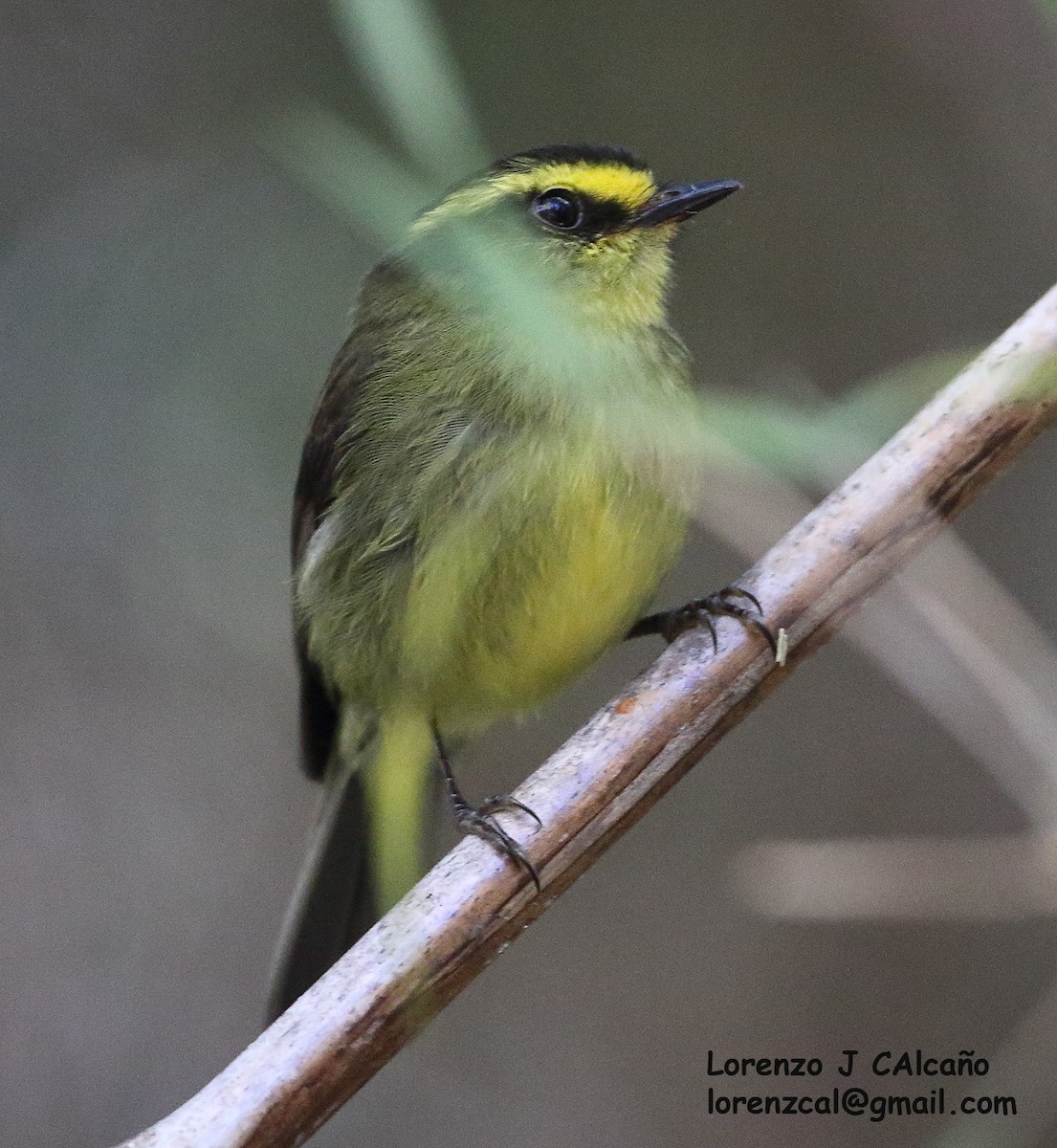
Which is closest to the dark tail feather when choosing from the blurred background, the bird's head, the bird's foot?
the blurred background

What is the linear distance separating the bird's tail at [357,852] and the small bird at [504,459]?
19mm

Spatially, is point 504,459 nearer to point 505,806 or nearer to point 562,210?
point 562,210

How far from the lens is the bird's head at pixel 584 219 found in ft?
6.33

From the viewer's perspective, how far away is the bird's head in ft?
6.33

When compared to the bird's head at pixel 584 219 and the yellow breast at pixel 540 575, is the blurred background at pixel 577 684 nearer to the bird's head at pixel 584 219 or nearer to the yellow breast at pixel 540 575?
the bird's head at pixel 584 219

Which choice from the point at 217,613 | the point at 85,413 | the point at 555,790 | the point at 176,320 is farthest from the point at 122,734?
the point at 555,790

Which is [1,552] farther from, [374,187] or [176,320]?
[374,187]

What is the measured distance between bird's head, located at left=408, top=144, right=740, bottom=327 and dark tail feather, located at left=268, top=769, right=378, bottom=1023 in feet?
3.04

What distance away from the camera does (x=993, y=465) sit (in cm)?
164

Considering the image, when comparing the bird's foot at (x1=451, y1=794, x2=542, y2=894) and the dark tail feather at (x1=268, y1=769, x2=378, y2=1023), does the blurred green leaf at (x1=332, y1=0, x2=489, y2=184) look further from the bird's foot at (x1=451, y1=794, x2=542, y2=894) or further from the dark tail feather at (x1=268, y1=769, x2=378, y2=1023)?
the dark tail feather at (x1=268, y1=769, x2=378, y2=1023)

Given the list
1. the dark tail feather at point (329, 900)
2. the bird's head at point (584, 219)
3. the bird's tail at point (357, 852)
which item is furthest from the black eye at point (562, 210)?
the dark tail feather at point (329, 900)

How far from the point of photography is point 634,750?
1.61m

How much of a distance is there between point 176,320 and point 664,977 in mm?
1492

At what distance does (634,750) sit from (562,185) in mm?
807
